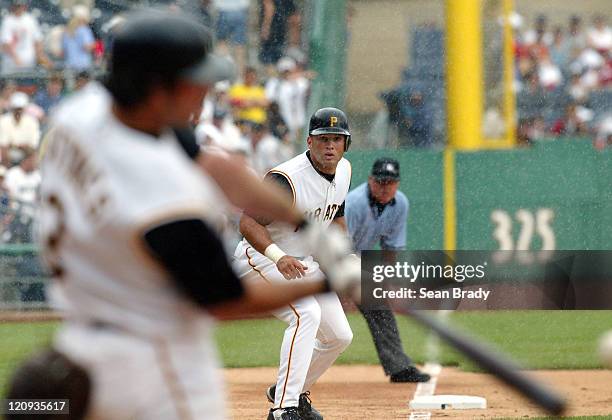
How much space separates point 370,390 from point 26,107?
764cm

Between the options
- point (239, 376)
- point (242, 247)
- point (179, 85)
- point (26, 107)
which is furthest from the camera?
point (26, 107)

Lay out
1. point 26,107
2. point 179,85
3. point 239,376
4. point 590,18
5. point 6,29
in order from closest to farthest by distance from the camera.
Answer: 1. point 179,85
2. point 239,376
3. point 26,107
4. point 6,29
5. point 590,18

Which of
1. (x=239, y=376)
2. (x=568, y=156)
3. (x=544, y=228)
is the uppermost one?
(x=568, y=156)

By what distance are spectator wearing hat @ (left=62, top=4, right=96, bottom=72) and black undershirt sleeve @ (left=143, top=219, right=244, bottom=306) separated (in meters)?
13.1

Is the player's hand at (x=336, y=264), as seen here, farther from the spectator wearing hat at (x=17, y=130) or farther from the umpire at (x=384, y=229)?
the spectator wearing hat at (x=17, y=130)

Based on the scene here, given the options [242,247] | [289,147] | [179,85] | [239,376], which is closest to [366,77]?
[289,147]

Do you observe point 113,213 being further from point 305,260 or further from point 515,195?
point 515,195

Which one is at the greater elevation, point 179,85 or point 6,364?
point 179,85

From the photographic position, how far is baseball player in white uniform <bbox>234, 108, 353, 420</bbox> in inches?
264

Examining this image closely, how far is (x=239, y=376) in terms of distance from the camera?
9.39 m

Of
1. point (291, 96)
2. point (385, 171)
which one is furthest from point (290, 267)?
point (291, 96)

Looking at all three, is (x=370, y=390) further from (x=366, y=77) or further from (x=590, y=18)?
(x=590, y=18)

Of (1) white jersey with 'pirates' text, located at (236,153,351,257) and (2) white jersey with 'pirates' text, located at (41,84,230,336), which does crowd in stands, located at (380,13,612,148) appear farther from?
(2) white jersey with 'pirates' text, located at (41,84,230,336)

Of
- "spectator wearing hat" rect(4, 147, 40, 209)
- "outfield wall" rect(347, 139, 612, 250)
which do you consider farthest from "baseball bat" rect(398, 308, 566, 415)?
"spectator wearing hat" rect(4, 147, 40, 209)
